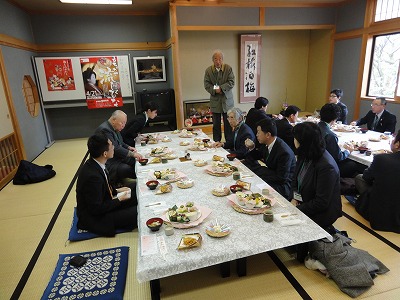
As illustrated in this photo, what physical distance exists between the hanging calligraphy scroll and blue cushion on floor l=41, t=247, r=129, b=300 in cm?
606

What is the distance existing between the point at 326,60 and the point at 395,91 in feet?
7.07

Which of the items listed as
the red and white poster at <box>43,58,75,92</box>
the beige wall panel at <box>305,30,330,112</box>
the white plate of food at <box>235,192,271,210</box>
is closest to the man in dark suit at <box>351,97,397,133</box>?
the beige wall panel at <box>305,30,330,112</box>

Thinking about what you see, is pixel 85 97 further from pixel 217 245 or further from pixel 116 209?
pixel 217 245

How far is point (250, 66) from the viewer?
7.30 metres

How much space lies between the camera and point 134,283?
204cm

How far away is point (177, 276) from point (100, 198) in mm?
945

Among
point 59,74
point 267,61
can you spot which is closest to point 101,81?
point 59,74

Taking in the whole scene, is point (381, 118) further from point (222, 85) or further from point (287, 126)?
point (222, 85)

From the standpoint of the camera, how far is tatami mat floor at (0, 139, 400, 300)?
1.88 metres

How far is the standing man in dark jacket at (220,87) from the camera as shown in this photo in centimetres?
508

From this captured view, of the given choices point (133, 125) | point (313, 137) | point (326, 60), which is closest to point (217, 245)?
point (313, 137)

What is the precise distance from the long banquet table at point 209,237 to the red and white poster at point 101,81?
4.77 metres

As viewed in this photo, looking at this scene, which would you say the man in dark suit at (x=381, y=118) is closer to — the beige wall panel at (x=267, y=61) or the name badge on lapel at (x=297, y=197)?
the name badge on lapel at (x=297, y=197)

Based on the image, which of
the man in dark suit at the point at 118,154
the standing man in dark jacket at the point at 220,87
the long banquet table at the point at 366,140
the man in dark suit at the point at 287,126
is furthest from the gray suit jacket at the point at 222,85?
the man in dark suit at the point at 118,154
